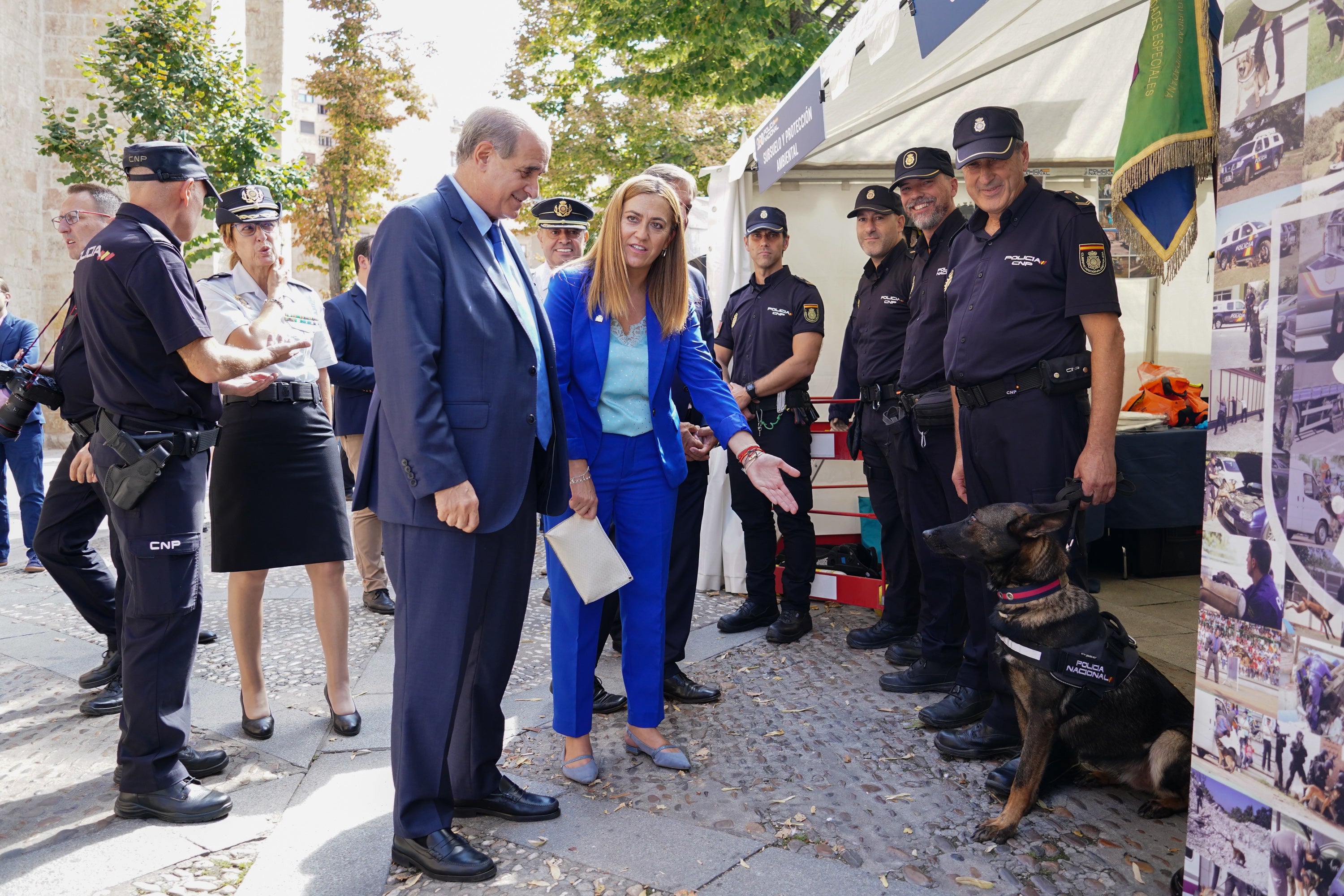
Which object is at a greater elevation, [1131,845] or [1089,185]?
[1089,185]

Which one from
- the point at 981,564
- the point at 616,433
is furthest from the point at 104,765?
the point at 981,564

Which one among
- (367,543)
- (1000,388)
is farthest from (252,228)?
(1000,388)

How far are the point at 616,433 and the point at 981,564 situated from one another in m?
1.38

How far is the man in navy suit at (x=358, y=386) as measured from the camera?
596cm

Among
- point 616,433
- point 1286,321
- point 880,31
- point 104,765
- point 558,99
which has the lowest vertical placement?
point 104,765

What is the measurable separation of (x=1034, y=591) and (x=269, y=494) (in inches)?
117

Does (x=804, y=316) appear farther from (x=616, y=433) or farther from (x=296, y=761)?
(x=296, y=761)

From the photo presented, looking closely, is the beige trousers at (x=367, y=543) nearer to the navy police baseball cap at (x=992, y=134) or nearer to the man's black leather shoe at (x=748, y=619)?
the man's black leather shoe at (x=748, y=619)

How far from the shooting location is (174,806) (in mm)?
3221

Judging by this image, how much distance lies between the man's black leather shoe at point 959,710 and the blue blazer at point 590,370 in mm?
1465

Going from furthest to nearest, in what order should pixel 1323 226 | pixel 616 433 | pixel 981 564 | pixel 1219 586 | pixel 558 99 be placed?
pixel 558 99 < pixel 616 433 < pixel 981 564 < pixel 1219 586 < pixel 1323 226

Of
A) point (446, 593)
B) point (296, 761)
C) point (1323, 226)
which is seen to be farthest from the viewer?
point (296, 761)

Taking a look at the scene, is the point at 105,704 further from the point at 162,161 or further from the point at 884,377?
the point at 884,377

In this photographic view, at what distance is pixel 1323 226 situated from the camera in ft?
6.57
